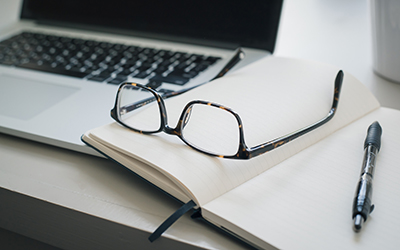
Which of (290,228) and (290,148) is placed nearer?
(290,228)

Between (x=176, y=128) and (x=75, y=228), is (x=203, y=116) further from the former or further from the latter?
(x=75, y=228)

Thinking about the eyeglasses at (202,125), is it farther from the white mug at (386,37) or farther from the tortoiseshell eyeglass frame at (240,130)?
the white mug at (386,37)

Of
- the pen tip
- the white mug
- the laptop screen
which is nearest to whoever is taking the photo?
the pen tip

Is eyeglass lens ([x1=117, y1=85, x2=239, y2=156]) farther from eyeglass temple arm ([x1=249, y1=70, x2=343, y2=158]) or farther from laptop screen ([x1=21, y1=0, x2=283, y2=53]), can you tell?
laptop screen ([x1=21, y1=0, x2=283, y2=53])

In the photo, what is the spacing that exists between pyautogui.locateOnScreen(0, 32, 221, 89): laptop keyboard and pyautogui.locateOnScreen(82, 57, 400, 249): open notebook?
192 millimetres

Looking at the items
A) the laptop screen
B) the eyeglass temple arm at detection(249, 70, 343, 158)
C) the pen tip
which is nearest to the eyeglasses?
the eyeglass temple arm at detection(249, 70, 343, 158)

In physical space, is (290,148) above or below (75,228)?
above

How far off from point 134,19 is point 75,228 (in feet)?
2.13

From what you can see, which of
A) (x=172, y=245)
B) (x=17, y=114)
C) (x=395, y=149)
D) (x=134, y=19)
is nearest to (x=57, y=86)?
(x=17, y=114)

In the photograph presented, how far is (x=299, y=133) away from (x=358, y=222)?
0.14 meters

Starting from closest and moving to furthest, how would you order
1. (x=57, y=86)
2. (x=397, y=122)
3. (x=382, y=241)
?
(x=382, y=241), (x=397, y=122), (x=57, y=86)

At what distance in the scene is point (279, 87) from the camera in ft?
1.75

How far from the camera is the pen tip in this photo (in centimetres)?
33

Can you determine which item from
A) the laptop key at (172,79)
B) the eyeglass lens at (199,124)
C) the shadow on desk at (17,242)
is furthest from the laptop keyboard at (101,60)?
the shadow on desk at (17,242)
